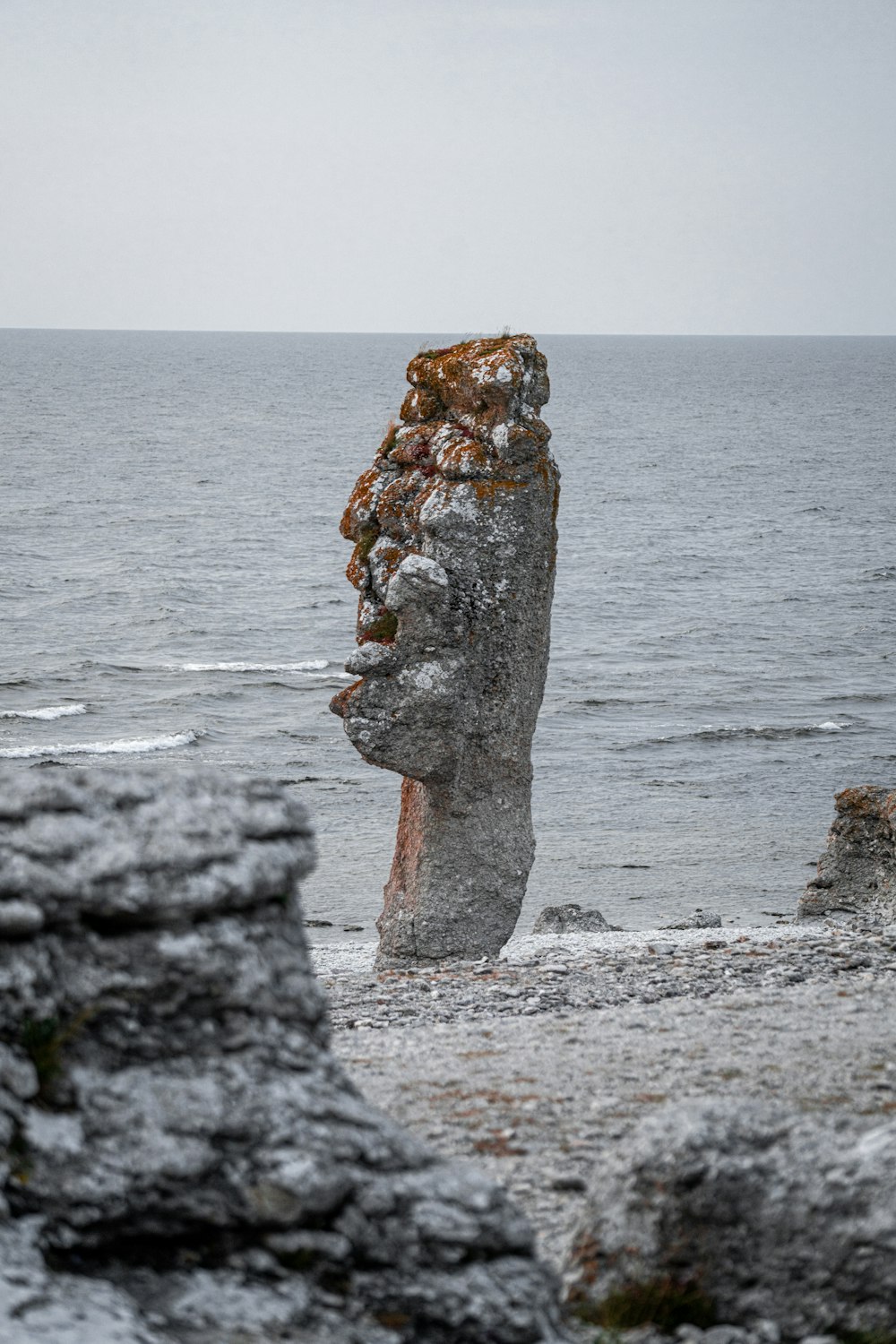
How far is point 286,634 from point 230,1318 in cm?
5573

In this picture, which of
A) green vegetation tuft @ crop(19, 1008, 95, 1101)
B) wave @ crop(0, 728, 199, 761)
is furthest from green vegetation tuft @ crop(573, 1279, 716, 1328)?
wave @ crop(0, 728, 199, 761)

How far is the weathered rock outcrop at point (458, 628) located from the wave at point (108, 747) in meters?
23.2

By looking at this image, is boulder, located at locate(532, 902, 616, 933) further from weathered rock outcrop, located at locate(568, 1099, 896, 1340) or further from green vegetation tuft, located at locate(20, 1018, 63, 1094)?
green vegetation tuft, located at locate(20, 1018, 63, 1094)

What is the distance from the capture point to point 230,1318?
573 cm

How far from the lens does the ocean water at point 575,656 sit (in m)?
36.6

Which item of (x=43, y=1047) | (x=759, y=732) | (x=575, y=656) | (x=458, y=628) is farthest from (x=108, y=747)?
(x=43, y=1047)

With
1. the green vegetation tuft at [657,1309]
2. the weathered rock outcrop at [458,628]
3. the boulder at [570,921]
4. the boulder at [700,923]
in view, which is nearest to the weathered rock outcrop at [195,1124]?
the green vegetation tuft at [657,1309]

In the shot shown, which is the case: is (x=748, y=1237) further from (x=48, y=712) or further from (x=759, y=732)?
(x=48, y=712)

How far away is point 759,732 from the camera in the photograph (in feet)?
154

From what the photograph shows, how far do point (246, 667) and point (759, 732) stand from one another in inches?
833

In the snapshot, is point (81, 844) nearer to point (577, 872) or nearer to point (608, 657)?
point (577, 872)

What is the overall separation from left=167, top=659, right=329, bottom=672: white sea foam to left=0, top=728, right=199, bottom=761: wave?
1036 centimetres

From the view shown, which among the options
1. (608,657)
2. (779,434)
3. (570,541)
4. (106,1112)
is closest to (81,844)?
(106,1112)

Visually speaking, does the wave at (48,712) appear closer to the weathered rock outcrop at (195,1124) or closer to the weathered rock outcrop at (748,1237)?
the weathered rock outcrop at (195,1124)
